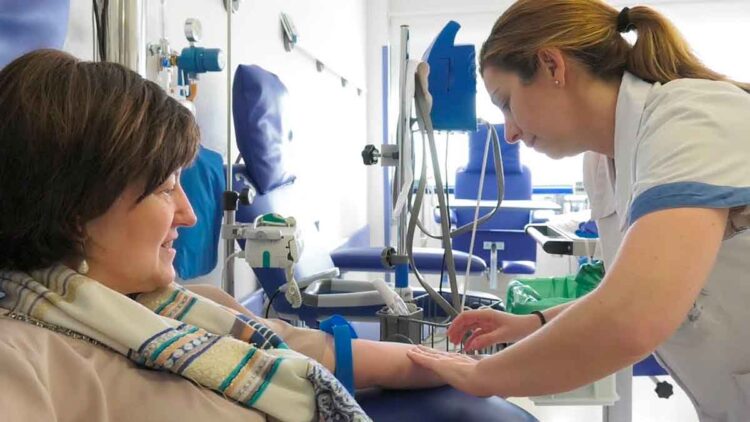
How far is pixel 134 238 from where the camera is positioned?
2.53 feet

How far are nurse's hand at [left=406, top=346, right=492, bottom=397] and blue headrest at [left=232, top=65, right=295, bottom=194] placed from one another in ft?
3.07

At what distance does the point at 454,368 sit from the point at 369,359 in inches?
5.9

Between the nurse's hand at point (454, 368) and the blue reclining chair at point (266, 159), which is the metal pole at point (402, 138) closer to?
the blue reclining chair at point (266, 159)

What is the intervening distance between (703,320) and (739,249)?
129 millimetres

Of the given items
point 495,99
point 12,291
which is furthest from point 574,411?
point 12,291

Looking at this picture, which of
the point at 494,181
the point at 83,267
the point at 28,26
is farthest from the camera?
the point at 494,181

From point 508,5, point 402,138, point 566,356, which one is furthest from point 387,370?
point 508,5

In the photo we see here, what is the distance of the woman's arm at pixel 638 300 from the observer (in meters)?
0.76

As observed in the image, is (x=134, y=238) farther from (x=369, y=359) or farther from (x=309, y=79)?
(x=309, y=79)

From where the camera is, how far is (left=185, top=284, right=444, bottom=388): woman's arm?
0.94 metres

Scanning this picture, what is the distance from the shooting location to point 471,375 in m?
0.88

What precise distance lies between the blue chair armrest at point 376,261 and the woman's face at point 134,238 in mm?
1573

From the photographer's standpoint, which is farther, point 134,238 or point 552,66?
Result: point 552,66

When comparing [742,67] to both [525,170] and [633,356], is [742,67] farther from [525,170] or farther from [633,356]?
[633,356]
